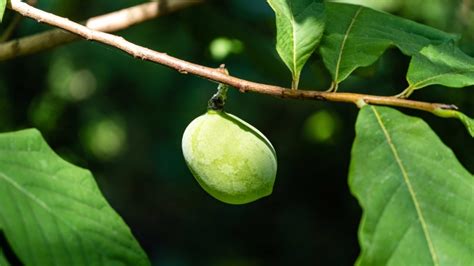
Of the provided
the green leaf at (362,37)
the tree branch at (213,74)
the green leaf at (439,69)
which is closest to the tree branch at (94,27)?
the tree branch at (213,74)

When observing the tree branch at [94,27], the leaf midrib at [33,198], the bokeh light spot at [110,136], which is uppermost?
the leaf midrib at [33,198]

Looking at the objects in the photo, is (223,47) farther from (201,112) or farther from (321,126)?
(201,112)

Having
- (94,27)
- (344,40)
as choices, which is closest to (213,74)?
(344,40)

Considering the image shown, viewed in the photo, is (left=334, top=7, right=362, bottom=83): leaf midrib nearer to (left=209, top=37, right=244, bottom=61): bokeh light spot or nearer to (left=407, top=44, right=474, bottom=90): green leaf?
(left=407, top=44, right=474, bottom=90): green leaf

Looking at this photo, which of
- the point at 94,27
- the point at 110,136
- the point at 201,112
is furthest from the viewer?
the point at 110,136

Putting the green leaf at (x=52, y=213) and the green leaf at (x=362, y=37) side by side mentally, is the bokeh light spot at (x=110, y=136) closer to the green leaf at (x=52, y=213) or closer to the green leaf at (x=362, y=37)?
the green leaf at (x=362, y=37)

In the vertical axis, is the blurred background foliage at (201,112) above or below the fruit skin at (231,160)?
below

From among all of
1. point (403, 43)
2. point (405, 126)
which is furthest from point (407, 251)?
point (403, 43)
